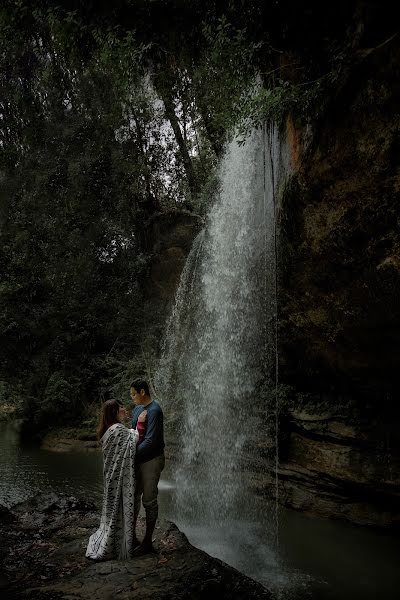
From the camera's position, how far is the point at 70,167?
15.3 metres

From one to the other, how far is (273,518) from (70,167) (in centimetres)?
1343

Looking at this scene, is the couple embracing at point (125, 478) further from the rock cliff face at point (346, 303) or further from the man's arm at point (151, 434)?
the rock cliff face at point (346, 303)

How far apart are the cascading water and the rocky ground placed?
2726 millimetres

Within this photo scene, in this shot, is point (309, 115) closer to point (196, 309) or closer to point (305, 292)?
point (305, 292)

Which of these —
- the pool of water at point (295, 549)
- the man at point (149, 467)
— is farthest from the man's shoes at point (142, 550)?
the pool of water at point (295, 549)

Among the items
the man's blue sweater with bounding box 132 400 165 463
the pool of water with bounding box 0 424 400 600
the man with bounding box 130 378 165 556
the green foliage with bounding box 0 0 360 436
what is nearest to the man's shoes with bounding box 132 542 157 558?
the man with bounding box 130 378 165 556

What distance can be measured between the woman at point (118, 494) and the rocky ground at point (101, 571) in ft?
0.50

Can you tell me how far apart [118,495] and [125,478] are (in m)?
0.18

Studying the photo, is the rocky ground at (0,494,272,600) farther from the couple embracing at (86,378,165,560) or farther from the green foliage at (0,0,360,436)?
the green foliage at (0,0,360,436)

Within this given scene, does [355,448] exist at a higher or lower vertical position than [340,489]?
higher

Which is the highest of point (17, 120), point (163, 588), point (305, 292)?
point (17, 120)

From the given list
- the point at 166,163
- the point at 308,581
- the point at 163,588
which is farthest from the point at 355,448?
the point at 166,163

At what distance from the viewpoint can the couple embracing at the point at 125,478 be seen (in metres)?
4.03

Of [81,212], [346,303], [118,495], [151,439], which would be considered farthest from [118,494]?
[81,212]
